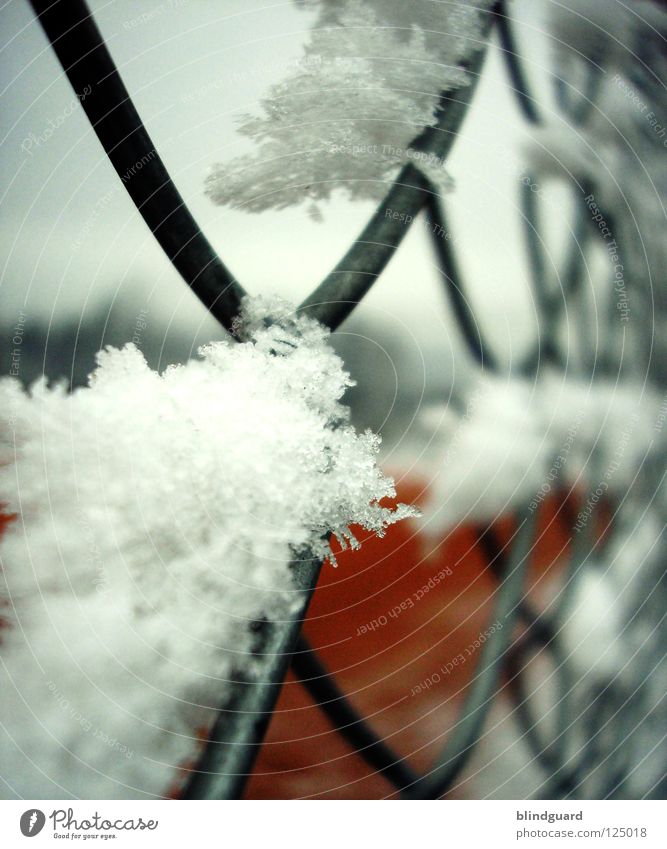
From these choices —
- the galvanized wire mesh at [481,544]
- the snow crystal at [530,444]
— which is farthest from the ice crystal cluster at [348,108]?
Result: the snow crystal at [530,444]

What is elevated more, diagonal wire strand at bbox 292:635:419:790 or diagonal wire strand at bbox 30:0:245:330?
diagonal wire strand at bbox 30:0:245:330

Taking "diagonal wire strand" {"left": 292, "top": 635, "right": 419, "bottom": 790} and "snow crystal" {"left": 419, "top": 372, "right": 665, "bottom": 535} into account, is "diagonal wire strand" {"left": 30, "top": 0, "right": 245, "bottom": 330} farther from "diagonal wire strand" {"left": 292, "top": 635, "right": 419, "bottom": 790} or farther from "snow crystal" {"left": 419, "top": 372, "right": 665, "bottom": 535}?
"diagonal wire strand" {"left": 292, "top": 635, "right": 419, "bottom": 790}

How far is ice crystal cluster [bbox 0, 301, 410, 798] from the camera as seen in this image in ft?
2.29

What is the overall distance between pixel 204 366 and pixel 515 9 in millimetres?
589

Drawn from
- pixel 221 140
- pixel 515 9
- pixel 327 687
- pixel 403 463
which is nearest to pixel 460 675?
pixel 327 687

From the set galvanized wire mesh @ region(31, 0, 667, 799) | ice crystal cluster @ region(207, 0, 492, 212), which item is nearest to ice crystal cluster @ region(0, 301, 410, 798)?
galvanized wire mesh @ region(31, 0, 667, 799)

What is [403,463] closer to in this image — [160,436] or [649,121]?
[160,436]

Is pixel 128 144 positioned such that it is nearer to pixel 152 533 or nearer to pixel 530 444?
pixel 152 533

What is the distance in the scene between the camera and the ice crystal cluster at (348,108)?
2.34ft

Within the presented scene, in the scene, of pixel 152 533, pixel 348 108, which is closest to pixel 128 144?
pixel 348 108

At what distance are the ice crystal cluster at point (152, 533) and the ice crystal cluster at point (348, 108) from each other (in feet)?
0.53

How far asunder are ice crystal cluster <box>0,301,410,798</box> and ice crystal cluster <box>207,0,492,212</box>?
0.53 ft

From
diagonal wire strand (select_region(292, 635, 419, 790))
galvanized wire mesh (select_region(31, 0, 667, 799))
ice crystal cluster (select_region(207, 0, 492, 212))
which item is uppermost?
ice crystal cluster (select_region(207, 0, 492, 212))
